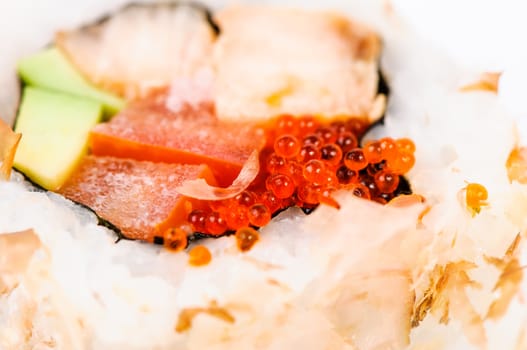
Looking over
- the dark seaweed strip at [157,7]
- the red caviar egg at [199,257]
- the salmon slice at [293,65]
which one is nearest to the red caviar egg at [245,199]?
the red caviar egg at [199,257]

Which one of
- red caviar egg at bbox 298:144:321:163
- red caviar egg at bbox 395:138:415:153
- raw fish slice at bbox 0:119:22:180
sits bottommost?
red caviar egg at bbox 395:138:415:153

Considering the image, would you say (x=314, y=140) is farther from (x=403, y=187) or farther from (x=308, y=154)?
(x=403, y=187)

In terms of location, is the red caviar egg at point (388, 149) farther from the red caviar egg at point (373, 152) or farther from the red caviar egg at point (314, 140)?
the red caviar egg at point (314, 140)

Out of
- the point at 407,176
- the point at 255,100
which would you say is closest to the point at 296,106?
the point at 255,100

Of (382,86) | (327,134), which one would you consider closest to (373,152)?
(327,134)

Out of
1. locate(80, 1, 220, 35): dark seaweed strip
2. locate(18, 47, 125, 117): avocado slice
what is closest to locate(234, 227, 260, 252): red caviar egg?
locate(18, 47, 125, 117): avocado slice

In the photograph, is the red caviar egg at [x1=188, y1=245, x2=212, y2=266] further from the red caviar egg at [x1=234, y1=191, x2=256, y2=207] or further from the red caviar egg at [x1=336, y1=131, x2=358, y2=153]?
the red caviar egg at [x1=336, y1=131, x2=358, y2=153]
